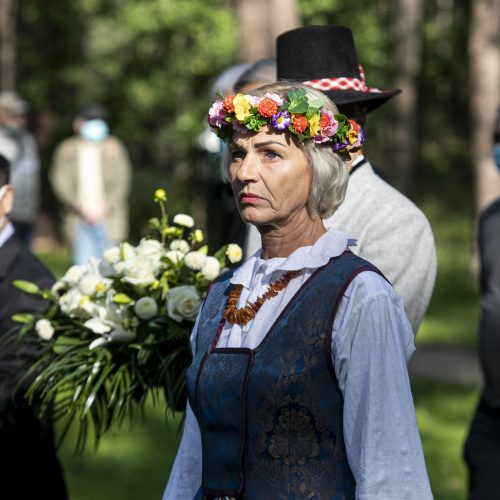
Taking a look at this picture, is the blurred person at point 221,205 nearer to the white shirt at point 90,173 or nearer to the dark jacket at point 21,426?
the dark jacket at point 21,426

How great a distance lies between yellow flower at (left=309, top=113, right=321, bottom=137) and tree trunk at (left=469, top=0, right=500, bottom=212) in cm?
1285

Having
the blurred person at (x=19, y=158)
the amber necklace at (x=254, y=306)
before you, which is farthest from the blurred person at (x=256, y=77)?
the blurred person at (x=19, y=158)

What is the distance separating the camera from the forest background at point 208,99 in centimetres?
975

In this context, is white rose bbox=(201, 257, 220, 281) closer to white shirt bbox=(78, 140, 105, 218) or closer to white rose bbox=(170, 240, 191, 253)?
white rose bbox=(170, 240, 191, 253)

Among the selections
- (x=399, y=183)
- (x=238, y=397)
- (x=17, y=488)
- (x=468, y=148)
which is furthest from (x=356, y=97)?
(x=468, y=148)

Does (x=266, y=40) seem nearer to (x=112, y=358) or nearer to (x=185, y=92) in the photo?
(x=112, y=358)

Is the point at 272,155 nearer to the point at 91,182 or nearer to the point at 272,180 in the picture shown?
the point at 272,180

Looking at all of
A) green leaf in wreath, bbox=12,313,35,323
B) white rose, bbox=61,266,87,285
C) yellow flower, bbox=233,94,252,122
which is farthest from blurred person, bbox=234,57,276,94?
yellow flower, bbox=233,94,252,122

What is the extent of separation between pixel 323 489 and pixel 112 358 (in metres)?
1.57

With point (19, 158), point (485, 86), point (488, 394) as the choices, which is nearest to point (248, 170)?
point (488, 394)

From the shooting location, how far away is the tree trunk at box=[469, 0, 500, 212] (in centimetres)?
1591

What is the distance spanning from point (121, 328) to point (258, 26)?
10.4 meters

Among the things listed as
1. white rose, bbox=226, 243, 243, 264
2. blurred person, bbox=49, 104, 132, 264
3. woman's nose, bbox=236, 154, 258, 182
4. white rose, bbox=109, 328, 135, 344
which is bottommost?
blurred person, bbox=49, 104, 132, 264

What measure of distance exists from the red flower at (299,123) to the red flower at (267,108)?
60mm
